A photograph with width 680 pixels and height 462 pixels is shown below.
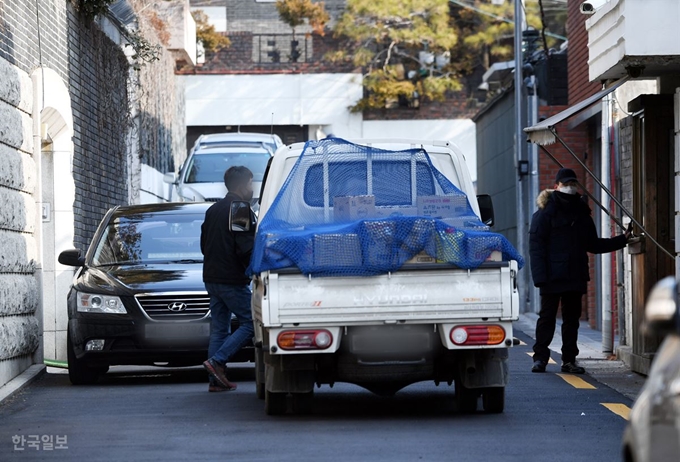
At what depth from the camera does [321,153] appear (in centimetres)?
1067

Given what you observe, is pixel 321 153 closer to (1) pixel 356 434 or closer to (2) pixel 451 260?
(2) pixel 451 260

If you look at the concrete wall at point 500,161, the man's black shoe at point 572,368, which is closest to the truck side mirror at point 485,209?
the man's black shoe at point 572,368

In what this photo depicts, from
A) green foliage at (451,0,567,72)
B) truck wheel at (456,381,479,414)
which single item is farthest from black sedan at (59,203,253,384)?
green foliage at (451,0,567,72)

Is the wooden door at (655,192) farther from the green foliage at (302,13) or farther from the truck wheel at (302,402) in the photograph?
the green foliage at (302,13)

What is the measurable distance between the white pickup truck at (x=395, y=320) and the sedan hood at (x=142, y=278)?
3.08m

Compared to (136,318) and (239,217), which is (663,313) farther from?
(136,318)

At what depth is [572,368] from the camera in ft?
43.8

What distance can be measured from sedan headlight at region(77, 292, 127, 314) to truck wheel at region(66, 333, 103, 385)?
0.35 metres

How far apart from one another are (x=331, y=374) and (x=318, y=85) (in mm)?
35430

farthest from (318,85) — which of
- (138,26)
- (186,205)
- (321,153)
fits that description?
(321,153)

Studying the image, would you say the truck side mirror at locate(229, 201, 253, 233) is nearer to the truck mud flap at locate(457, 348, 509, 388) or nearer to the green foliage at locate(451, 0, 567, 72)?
the truck mud flap at locate(457, 348, 509, 388)

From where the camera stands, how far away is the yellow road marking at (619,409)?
9.96 metres

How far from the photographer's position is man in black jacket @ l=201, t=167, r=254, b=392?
11.7 meters

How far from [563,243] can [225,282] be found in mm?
3588
